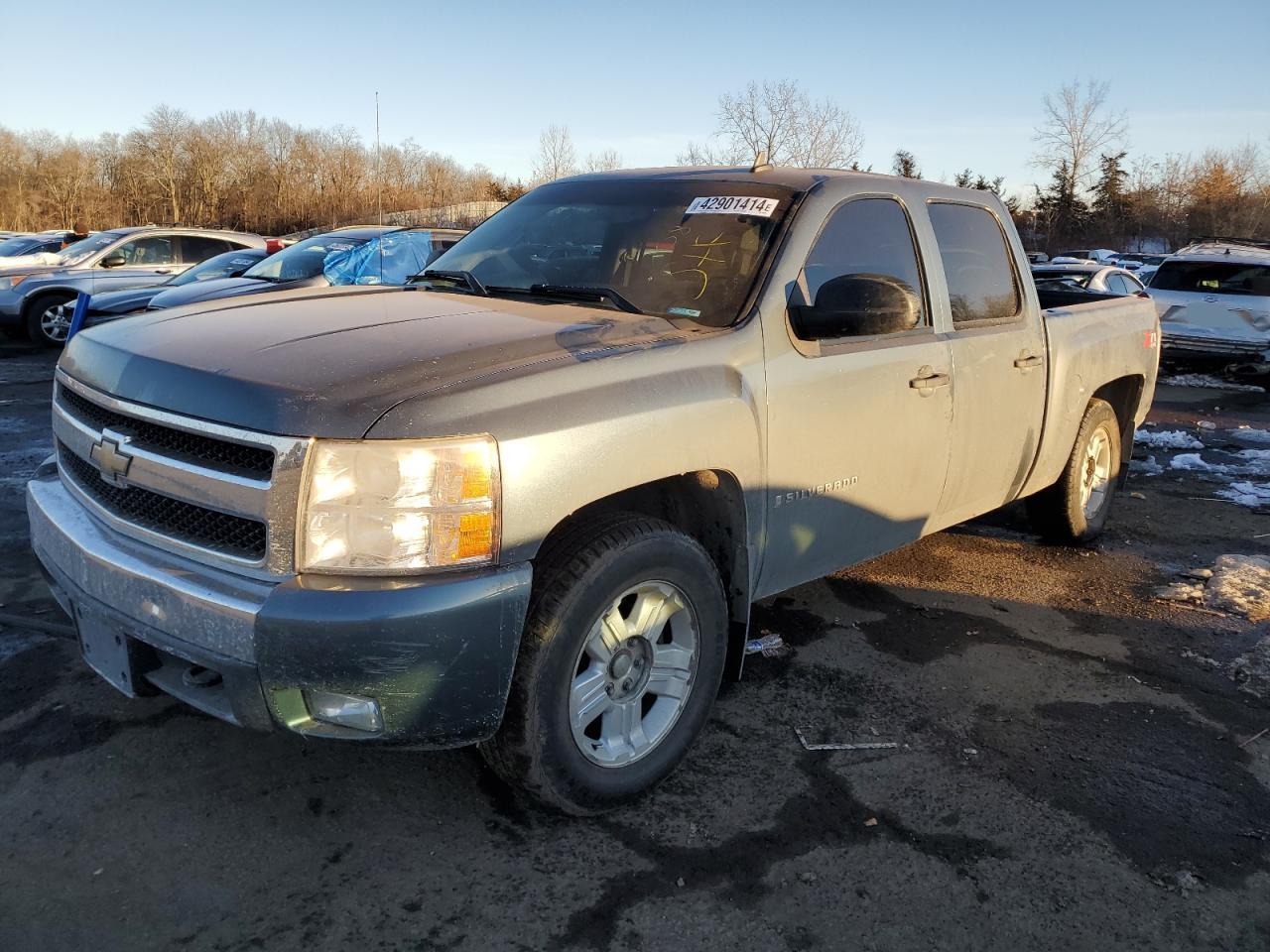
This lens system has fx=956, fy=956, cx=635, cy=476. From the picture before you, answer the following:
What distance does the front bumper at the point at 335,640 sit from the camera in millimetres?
2213

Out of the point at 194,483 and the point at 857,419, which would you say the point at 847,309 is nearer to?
the point at 857,419

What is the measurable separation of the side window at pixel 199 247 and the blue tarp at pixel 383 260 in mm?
5773

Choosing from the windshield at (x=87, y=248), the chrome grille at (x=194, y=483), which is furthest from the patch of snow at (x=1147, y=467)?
the windshield at (x=87, y=248)

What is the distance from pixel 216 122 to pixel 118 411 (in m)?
60.0

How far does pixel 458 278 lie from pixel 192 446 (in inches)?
60.3

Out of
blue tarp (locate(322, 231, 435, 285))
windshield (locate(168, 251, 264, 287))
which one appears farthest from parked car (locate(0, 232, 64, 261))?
blue tarp (locate(322, 231, 435, 285))

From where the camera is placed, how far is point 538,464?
7.82ft

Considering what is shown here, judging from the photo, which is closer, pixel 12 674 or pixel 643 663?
pixel 643 663

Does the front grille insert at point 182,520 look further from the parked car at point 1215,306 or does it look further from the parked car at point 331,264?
the parked car at point 1215,306

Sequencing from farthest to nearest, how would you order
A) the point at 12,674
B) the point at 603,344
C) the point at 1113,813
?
the point at 12,674, the point at 1113,813, the point at 603,344

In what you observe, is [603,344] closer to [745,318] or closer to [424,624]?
[745,318]

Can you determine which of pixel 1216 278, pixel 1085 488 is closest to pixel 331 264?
pixel 1085 488

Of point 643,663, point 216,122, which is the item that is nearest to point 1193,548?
point 643,663

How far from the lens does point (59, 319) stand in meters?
13.4
